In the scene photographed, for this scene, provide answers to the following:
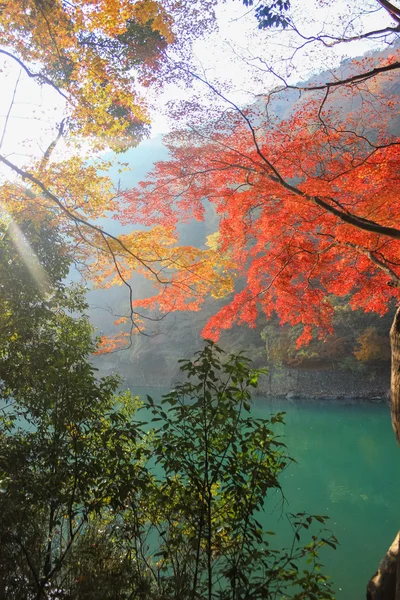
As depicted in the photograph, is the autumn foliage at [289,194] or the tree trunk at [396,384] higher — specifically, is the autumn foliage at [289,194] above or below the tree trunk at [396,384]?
above

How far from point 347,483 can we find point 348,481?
0.11m

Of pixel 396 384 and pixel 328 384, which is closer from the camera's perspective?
pixel 396 384

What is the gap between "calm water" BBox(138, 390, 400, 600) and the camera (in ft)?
14.8

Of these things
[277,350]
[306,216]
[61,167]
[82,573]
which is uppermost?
[277,350]

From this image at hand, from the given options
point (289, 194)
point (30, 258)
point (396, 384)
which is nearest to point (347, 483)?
point (396, 384)

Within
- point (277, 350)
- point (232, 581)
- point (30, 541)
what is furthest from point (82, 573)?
point (277, 350)

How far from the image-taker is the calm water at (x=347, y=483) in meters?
4.52

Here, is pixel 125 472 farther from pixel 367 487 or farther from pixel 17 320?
pixel 367 487

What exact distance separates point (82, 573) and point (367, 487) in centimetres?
634

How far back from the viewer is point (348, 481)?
737 centimetres

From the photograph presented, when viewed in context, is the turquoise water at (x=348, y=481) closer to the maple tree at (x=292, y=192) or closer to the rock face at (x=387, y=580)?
the rock face at (x=387, y=580)

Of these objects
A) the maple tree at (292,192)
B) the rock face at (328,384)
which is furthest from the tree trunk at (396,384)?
the rock face at (328,384)

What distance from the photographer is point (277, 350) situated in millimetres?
15875

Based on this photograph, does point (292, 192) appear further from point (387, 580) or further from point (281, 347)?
point (281, 347)
